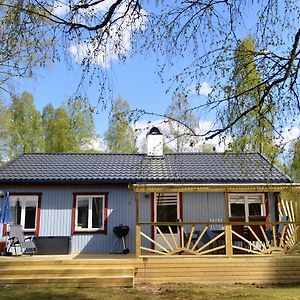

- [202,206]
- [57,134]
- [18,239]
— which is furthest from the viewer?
[57,134]

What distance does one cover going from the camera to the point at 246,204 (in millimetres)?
12906

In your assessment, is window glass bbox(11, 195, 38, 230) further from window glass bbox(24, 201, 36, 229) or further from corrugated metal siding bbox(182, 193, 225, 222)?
corrugated metal siding bbox(182, 193, 225, 222)

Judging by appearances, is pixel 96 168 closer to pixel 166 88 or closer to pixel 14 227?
pixel 14 227

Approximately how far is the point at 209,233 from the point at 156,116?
7.76m

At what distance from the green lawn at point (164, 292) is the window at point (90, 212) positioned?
3.97 meters

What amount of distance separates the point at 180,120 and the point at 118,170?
31.1 ft

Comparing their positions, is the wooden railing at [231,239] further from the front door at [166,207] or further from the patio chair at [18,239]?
the patio chair at [18,239]

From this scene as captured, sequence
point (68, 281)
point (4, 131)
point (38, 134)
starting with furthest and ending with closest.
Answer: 1. point (38, 134)
2. point (4, 131)
3. point (68, 281)

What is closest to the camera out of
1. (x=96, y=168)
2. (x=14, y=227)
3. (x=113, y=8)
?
(x=113, y=8)

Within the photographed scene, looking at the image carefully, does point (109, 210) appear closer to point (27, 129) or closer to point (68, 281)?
point (68, 281)

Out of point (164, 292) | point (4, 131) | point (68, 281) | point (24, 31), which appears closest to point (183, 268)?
point (164, 292)

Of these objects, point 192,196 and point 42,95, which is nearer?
point 42,95

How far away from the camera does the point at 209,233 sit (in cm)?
1130

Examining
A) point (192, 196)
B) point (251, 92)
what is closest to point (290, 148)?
point (251, 92)
